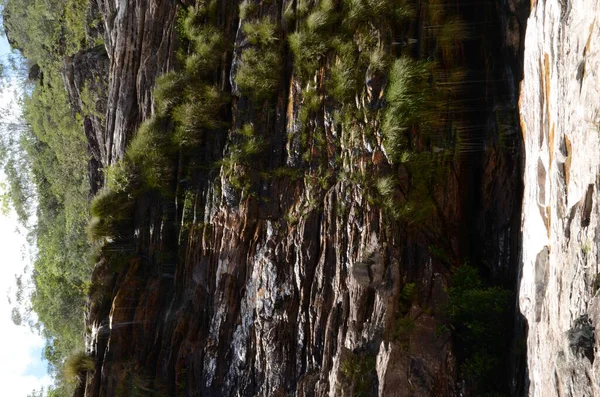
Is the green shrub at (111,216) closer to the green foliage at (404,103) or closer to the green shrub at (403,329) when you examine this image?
the green foliage at (404,103)

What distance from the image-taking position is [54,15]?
15500 millimetres

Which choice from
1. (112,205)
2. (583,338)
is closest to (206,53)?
(112,205)

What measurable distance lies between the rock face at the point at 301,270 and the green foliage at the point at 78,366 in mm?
181

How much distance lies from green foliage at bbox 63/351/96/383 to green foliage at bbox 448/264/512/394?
→ 20.3 ft

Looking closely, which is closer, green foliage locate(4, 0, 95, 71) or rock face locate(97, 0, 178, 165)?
rock face locate(97, 0, 178, 165)

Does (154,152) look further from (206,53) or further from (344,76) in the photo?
(344,76)

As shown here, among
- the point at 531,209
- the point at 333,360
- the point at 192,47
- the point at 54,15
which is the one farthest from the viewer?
the point at 54,15

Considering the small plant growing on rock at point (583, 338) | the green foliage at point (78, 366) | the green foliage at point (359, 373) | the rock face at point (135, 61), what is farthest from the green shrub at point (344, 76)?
the green foliage at point (78, 366)

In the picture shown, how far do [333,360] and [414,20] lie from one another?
18.6 ft

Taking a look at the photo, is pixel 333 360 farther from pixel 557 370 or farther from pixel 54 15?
pixel 54 15

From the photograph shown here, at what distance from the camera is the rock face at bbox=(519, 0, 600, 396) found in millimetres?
5621

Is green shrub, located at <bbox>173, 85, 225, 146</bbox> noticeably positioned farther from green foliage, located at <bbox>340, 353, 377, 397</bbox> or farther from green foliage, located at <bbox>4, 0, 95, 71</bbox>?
green foliage, located at <bbox>4, 0, 95, 71</bbox>

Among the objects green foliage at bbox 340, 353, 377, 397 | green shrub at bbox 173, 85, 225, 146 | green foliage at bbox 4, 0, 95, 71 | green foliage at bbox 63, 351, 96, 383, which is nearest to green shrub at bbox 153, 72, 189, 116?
green shrub at bbox 173, 85, 225, 146

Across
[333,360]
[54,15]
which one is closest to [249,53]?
[333,360]
